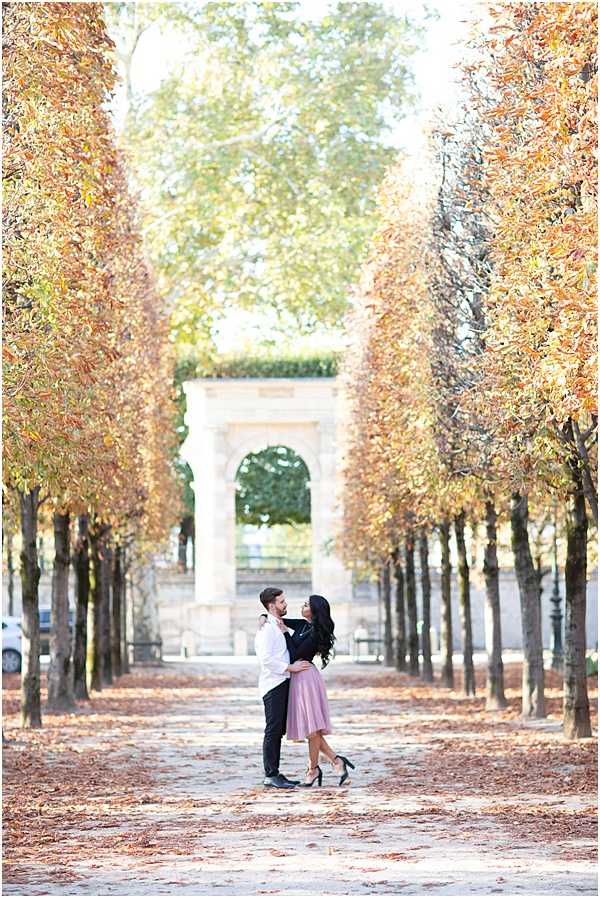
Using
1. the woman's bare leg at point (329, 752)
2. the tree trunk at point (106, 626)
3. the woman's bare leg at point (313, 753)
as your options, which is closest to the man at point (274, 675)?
the woman's bare leg at point (313, 753)

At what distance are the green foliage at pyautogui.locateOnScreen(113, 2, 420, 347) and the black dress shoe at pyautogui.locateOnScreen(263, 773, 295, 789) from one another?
97.6 ft

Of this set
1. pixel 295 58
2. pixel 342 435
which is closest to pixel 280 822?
pixel 342 435

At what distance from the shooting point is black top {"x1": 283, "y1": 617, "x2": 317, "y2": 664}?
15.5 m

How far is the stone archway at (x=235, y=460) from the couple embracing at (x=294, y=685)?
39.7m

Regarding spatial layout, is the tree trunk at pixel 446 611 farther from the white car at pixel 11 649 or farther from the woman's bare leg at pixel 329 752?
the woman's bare leg at pixel 329 752

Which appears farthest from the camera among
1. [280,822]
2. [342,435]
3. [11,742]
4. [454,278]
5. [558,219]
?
[342,435]

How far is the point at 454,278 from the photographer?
21.9 meters

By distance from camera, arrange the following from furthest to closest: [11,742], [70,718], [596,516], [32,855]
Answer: [70,718] < [11,742] < [596,516] < [32,855]

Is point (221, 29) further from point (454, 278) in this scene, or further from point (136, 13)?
point (454, 278)

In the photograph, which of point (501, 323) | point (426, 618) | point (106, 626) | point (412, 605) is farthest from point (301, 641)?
point (412, 605)

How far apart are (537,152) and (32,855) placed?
21.8ft

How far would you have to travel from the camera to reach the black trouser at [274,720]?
50.9 ft

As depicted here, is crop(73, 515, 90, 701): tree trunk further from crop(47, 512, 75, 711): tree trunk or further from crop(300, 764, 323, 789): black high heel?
crop(300, 764, 323, 789): black high heel

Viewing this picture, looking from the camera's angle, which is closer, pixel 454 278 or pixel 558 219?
pixel 558 219
